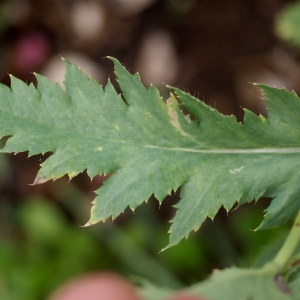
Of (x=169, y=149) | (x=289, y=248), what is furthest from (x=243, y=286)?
(x=169, y=149)

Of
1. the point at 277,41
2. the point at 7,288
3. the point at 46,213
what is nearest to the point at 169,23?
the point at 277,41

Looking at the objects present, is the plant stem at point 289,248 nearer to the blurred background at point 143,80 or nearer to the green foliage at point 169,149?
the green foliage at point 169,149

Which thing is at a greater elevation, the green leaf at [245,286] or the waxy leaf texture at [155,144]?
the waxy leaf texture at [155,144]

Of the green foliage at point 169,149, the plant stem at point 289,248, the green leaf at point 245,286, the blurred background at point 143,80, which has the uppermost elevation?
the green foliage at point 169,149

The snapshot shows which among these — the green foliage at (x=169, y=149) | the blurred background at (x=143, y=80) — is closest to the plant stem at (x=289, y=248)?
the green foliage at (x=169, y=149)

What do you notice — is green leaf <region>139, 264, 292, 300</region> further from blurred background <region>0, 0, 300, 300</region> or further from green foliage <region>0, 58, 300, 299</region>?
blurred background <region>0, 0, 300, 300</region>

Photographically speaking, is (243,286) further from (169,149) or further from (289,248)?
(169,149)

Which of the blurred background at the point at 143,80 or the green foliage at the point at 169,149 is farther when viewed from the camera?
the blurred background at the point at 143,80
